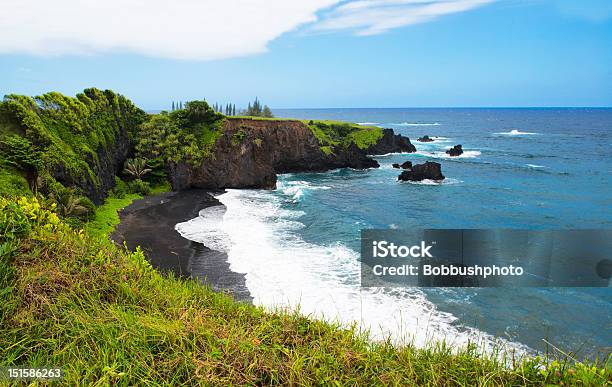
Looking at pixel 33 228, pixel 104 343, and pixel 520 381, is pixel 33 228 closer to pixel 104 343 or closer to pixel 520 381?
pixel 104 343

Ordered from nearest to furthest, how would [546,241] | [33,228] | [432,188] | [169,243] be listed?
[33,228], [169,243], [546,241], [432,188]

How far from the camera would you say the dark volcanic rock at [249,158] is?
40.2m

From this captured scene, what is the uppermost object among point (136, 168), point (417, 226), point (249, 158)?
point (249, 158)

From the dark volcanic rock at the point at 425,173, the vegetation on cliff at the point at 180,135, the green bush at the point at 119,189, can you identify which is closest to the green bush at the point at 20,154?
the green bush at the point at 119,189

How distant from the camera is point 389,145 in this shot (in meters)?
72.1

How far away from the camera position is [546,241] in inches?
973

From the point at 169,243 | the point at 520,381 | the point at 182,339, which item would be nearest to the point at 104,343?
the point at 182,339

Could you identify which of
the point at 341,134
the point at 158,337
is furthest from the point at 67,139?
the point at 341,134

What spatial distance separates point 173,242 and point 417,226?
56.0ft

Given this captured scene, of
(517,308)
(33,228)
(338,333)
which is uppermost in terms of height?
(33,228)

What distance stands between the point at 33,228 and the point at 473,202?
36.0 meters

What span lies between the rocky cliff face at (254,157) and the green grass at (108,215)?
7351 millimetres

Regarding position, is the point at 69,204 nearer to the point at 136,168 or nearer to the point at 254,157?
the point at 136,168

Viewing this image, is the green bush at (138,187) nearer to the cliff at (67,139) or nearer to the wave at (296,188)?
the cliff at (67,139)
